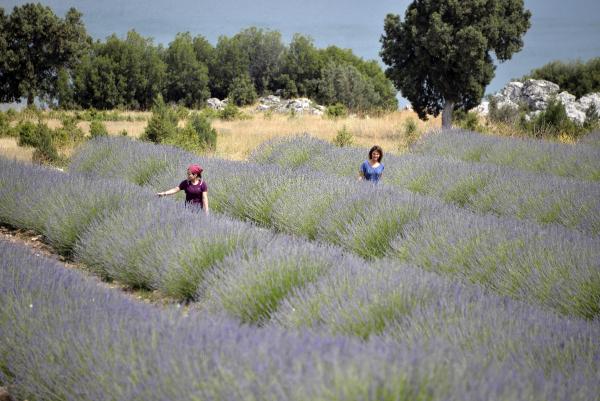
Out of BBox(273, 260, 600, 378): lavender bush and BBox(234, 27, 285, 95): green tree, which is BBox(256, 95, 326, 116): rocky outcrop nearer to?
BBox(234, 27, 285, 95): green tree

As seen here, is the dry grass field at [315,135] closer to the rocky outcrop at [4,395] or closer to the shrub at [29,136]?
the shrub at [29,136]

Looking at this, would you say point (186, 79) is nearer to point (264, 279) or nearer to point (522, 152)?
point (522, 152)

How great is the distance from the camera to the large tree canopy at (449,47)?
19125 millimetres

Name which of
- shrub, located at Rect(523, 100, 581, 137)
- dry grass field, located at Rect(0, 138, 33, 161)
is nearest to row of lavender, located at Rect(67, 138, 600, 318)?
dry grass field, located at Rect(0, 138, 33, 161)

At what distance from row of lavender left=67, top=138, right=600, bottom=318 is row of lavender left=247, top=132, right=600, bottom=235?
1.23 metres

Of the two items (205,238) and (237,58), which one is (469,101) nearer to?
(205,238)

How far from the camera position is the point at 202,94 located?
47.1 m

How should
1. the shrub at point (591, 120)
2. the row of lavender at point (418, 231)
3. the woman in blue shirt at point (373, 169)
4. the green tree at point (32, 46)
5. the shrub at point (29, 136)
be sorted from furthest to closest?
the green tree at point (32, 46) → the shrub at point (591, 120) → the shrub at point (29, 136) → the woman in blue shirt at point (373, 169) → the row of lavender at point (418, 231)

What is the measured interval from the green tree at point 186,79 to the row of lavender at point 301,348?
4420 centimetres

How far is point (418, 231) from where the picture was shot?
197 inches

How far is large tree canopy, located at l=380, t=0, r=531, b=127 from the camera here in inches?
753

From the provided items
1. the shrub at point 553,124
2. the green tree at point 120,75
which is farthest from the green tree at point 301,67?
the shrub at point 553,124

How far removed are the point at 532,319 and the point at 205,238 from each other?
252 cm

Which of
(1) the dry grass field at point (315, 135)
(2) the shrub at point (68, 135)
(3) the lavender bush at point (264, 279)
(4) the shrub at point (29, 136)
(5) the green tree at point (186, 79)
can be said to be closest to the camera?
(3) the lavender bush at point (264, 279)
